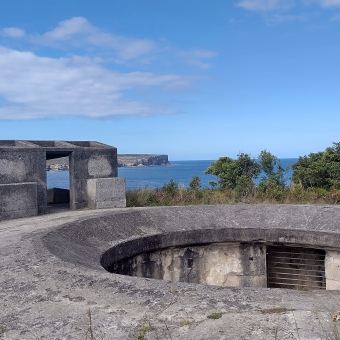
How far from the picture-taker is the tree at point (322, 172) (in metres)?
18.1

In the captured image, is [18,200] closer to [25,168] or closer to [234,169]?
[25,168]

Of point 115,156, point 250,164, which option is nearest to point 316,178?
point 250,164

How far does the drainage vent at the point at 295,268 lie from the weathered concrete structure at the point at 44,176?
135 inches

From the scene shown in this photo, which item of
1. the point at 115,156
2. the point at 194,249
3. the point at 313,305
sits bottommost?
the point at 194,249

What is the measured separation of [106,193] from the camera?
8812 millimetres

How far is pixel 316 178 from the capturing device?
18438 mm

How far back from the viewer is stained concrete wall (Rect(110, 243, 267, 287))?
7.05 metres

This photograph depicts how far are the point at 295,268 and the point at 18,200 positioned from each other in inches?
207

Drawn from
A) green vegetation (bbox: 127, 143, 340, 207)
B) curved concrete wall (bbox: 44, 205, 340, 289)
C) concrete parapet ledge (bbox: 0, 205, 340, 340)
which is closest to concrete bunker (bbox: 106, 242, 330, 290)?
curved concrete wall (bbox: 44, 205, 340, 289)

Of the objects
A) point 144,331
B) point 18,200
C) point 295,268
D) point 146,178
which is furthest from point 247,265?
point 146,178

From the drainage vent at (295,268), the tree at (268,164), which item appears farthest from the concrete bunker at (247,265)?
the tree at (268,164)

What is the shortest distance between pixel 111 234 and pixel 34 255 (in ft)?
6.86

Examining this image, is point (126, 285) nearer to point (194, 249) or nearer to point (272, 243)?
point (194, 249)

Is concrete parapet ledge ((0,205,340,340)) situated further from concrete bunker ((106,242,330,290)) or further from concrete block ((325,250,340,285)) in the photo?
concrete block ((325,250,340,285))
